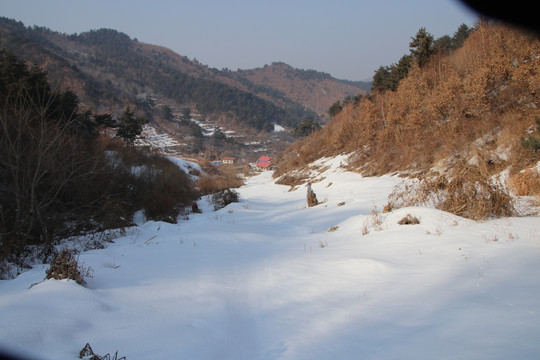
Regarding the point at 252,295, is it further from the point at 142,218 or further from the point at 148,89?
the point at 148,89

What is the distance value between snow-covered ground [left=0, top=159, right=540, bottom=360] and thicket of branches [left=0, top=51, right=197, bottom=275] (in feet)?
14.3

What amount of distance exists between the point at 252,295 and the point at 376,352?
6.32 feet

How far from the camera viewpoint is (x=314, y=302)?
3357 mm

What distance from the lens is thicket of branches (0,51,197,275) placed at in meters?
7.59

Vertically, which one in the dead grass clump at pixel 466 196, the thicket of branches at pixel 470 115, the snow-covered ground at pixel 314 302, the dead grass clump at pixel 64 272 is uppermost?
the thicket of branches at pixel 470 115

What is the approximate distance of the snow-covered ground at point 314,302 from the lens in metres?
2.23

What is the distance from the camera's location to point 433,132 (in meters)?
15.3

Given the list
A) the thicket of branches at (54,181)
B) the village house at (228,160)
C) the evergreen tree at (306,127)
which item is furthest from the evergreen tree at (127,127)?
the village house at (228,160)

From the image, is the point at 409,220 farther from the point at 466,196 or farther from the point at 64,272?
the point at 64,272

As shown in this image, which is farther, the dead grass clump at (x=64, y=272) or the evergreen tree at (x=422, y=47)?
the evergreen tree at (x=422, y=47)

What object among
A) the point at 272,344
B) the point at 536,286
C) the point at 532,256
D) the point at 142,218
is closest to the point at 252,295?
the point at 272,344

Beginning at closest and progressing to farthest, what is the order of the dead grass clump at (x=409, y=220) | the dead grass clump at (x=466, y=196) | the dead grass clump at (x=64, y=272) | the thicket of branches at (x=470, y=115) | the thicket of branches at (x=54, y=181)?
the dead grass clump at (x=64, y=272), the dead grass clump at (x=466, y=196), the dead grass clump at (x=409, y=220), the thicket of branches at (x=54, y=181), the thicket of branches at (x=470, y=115)

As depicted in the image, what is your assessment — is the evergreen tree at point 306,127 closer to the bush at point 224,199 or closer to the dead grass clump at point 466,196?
the bush at point 224,199

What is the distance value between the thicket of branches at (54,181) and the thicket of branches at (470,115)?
11009 mm
